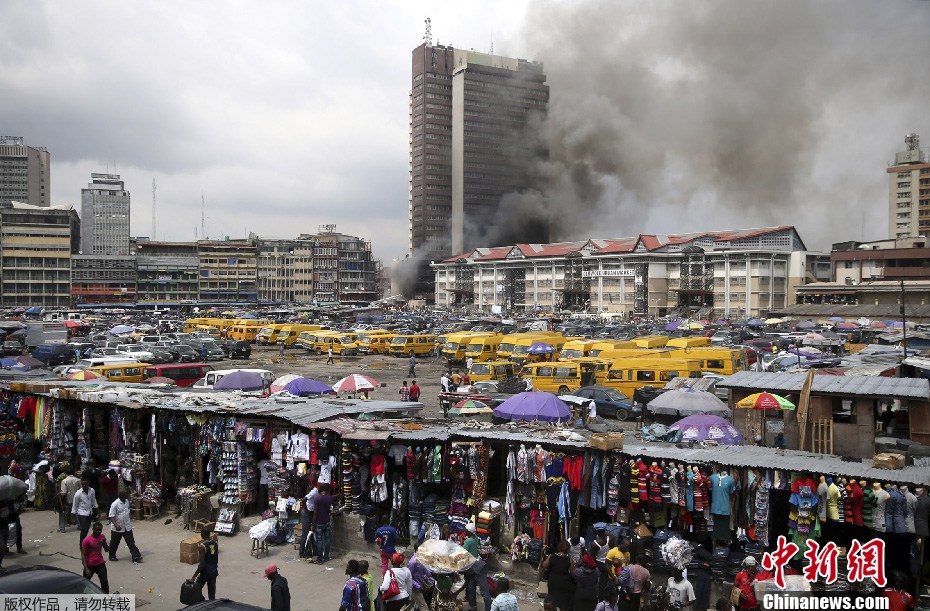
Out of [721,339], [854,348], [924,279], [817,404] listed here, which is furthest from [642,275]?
[817,404]

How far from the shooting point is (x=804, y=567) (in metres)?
9.29

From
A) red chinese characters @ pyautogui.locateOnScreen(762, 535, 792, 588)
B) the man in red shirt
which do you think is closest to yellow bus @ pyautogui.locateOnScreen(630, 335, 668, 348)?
red chinese characters @ pyautogui.locateOnScreen(762, 535, 792, 588)

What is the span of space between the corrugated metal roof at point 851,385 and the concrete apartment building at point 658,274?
241 feet

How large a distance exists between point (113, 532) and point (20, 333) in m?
42.1

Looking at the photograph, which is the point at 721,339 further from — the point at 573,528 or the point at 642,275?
the point at 642,275

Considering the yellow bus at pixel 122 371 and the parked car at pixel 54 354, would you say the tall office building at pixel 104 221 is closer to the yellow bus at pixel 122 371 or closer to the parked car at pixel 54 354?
the parked car at pixel 54 354

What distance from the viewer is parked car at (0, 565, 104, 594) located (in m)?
7.05

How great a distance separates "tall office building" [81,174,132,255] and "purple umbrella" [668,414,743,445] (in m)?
181

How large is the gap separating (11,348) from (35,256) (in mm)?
92984

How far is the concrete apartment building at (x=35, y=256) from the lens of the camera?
11756cm

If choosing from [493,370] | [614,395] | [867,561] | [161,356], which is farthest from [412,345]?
[867,561]

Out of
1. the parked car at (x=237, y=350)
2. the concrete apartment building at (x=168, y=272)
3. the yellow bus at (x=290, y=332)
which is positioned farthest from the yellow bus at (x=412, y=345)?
the concrete apartment building at (x=168, y=272)

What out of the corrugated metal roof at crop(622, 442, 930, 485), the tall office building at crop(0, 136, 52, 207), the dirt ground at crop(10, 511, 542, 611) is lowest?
the dirt ground at crop(10, 511, 542, 611)

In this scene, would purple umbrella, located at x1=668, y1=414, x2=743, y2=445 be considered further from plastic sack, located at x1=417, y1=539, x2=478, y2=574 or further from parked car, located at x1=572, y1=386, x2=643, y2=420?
parked car, located at x1=572, y1=386, x2=643, y2=420
